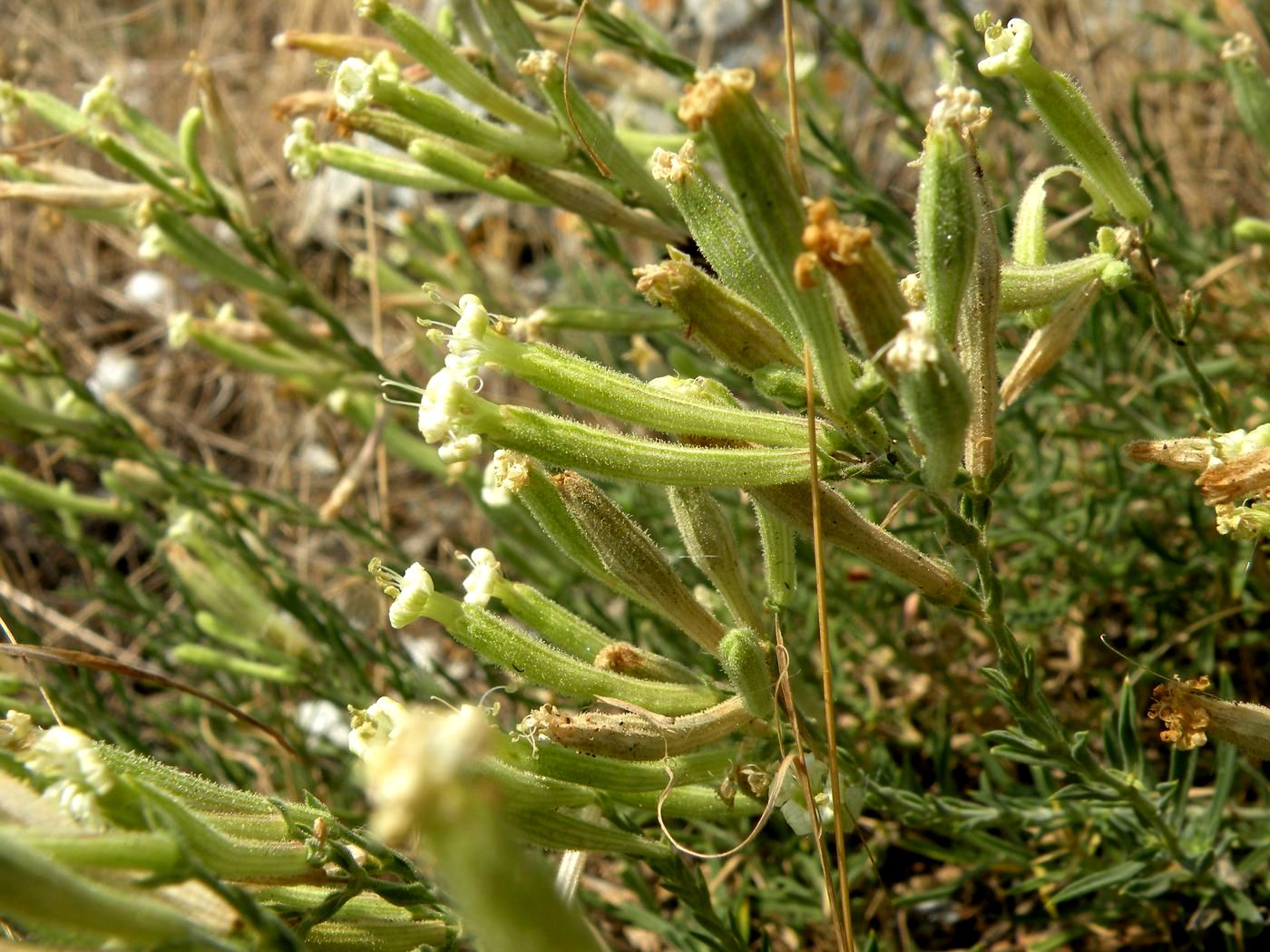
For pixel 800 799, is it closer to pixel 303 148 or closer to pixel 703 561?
pixel 703 561

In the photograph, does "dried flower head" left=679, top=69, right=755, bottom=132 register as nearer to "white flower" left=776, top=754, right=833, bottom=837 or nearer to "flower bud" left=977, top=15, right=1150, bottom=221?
"flower bud" left=977, top=15, right=1150, bottom=221

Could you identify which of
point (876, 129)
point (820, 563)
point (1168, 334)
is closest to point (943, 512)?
point (820, 563)

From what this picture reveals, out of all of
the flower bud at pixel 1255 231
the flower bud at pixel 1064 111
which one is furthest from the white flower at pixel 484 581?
the flower bud at pixel 1255 231

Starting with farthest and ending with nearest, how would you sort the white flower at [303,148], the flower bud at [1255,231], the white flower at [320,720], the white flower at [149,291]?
the white flower at [149,291] → the white flower at [320,720] → the flower bud at [1255,231] → the white flower at [303,148]

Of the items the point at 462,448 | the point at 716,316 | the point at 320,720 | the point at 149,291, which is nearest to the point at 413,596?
the point at 462,448

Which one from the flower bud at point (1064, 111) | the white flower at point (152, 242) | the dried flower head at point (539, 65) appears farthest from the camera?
the white flower at point (152, 242)

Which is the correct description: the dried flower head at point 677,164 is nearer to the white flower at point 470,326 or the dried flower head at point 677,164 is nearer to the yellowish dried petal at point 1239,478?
the white flower at point 470,326

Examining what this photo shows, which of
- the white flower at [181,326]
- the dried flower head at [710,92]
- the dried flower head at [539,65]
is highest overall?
the white flower at [181,326]

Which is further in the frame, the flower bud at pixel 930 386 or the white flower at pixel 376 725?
the white flower at pixel 376 725
